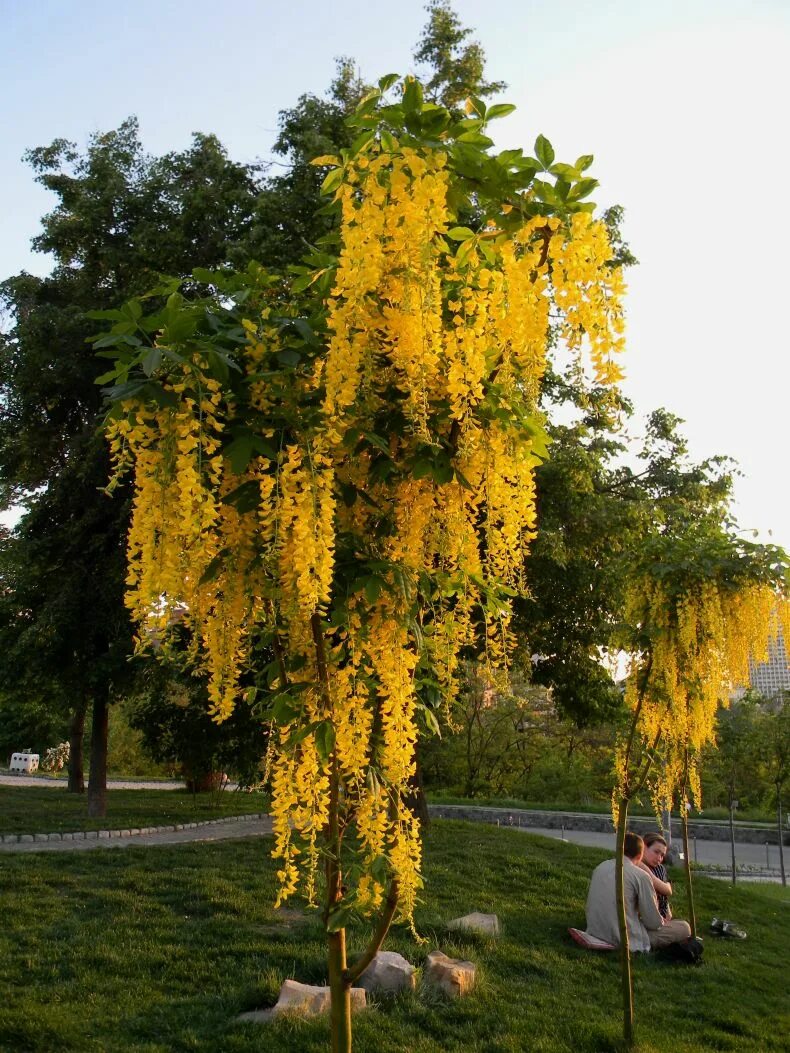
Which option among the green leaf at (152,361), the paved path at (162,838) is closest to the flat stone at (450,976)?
the green leaf at (152,361)

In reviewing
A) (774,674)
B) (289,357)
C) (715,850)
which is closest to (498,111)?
(289,357)

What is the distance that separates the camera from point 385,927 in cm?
290

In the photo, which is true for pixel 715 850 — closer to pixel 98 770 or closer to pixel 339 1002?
pixel 98 770

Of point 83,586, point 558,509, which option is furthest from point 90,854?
point 558,509

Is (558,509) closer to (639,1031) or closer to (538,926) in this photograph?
(538,926)

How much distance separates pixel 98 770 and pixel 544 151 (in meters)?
12.5

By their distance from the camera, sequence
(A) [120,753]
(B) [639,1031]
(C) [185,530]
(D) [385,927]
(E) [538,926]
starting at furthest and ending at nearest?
(A) [120,753] → (E) [538,926] → (B) [639,1031] → (D) [385,927] → (C) [185,530]

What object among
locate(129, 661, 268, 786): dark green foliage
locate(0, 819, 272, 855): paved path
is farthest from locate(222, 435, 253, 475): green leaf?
locate(129, 661, 268, 786): dark green foliage

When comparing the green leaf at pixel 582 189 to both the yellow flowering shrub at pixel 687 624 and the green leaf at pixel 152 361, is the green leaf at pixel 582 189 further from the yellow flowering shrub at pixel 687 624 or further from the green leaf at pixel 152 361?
the yellow flowering shrub at pixel 687 624

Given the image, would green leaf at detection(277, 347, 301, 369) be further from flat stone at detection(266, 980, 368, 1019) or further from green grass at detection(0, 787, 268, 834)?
green grass at detection(0, 787, 268, 834)

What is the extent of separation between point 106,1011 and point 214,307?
3942mm

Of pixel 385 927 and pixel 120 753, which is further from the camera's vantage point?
pixel 120 753

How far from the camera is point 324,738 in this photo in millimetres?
2633

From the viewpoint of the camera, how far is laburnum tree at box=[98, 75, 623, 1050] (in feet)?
8.24
